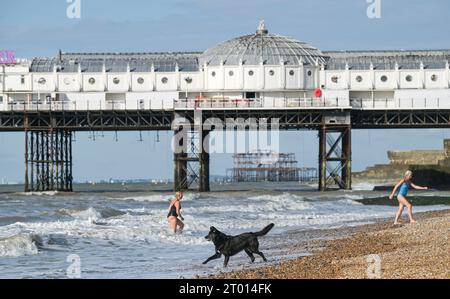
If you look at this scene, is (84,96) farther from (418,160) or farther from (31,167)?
(418,160)

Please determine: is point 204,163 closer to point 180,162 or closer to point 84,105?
point 180,162

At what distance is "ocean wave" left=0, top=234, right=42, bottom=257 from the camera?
82.1ft

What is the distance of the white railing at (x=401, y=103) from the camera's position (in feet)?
233

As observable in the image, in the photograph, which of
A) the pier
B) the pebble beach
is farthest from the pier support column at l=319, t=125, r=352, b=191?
the pebble beach

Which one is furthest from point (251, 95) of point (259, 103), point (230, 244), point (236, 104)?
point (230, 244)

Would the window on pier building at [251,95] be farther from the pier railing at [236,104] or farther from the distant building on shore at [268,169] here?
the distant building on shore at [268,169]

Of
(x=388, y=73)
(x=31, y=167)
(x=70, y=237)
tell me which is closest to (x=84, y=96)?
(x=31, y=167)

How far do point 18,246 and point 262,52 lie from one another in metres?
51.3

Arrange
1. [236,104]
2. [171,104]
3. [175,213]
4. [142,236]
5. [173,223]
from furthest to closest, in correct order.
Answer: [171,104]
[236,104]
[173,223]
[142,236]
[175,213]

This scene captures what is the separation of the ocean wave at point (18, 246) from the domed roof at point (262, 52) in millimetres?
49420

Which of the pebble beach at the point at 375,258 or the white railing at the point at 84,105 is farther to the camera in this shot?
the white railing at the point at 84,105

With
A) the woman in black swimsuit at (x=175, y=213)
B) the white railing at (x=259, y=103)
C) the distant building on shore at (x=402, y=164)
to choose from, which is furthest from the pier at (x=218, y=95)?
the woman in black swimsuit at (x=175, y=213)

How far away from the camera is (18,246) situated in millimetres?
25562
